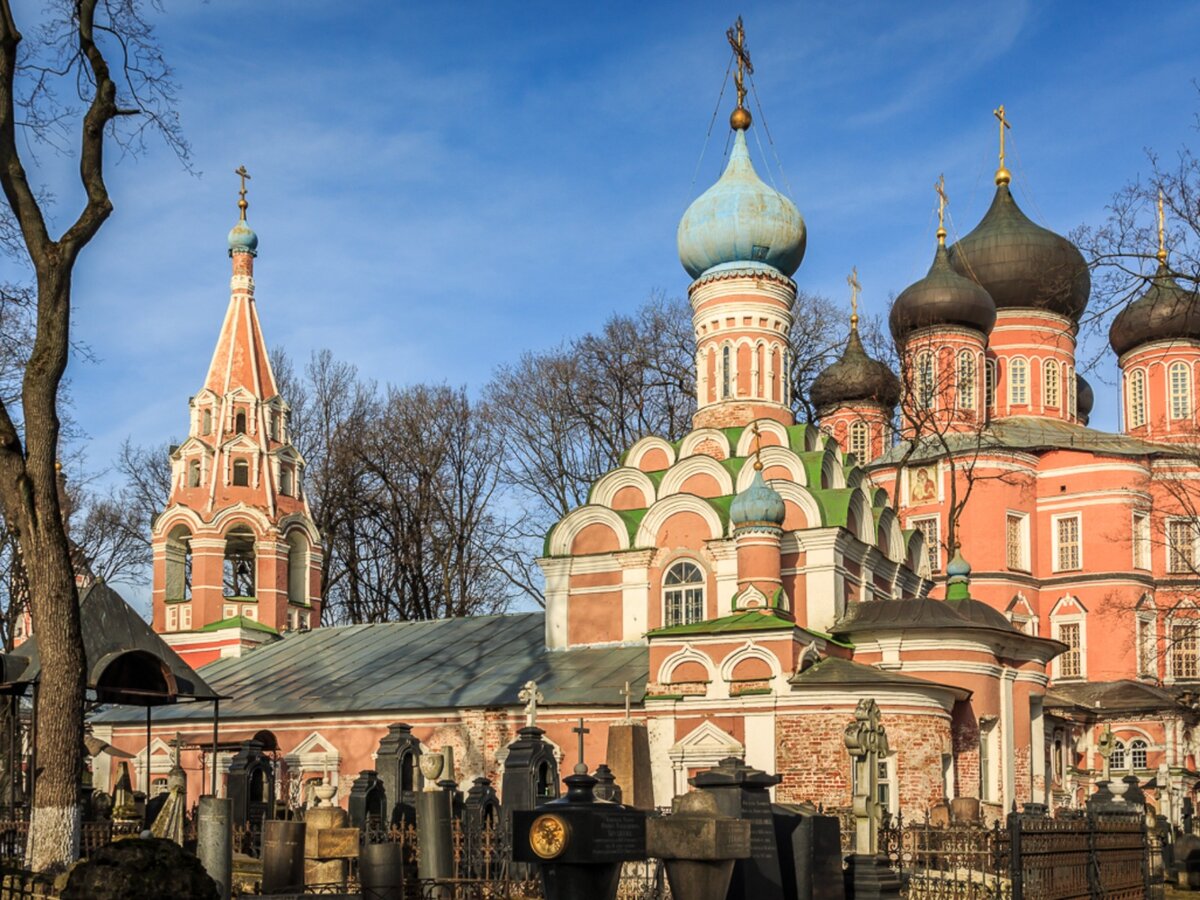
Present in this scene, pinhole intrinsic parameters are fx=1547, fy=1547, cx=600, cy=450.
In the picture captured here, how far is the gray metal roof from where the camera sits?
917 inches

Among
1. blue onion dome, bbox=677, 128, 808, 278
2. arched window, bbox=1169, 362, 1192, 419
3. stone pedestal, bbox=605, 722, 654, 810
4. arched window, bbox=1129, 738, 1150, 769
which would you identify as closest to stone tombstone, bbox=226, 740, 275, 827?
stone pedestal, bbox=605, 722, 654, 810

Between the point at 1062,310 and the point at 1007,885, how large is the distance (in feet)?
79.3

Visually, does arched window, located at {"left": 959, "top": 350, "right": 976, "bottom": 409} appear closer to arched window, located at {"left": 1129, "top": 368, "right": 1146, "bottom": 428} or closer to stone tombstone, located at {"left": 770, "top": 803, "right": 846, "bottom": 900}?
arched window, located at {"left": 1129, "top": 368, "right": 1146, "bottom": 428}

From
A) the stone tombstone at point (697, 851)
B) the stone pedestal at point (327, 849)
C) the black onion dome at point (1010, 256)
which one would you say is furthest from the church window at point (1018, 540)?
the stone tombstone at point (697, 851)

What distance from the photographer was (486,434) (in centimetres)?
3797

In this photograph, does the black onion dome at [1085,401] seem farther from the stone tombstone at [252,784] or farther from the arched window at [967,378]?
the stone tombstone at [252,784]

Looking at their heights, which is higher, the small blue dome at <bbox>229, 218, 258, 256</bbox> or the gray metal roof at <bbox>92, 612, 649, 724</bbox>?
the small blue dome at <bbox>229, 218, 258, 256</bbox>

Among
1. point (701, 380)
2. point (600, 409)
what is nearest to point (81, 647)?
point (701, 380)

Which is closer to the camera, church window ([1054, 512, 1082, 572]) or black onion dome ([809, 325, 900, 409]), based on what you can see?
church window ([1054, 512, 1082, 572])

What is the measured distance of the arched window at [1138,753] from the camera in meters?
31.6

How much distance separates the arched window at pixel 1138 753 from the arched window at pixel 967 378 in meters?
7.97

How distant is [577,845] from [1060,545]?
88.8 feet

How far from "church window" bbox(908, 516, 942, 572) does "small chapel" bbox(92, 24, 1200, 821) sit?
0.08 m

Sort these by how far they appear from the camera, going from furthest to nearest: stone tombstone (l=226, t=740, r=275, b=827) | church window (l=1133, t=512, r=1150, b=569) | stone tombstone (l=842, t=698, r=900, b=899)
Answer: church window (l=1133, t=512, r=1150, b=569), stone tombstone (l=226, t=740, r=275, b=827), stone tombstone (l=842, t=698, r=900, b=899)
